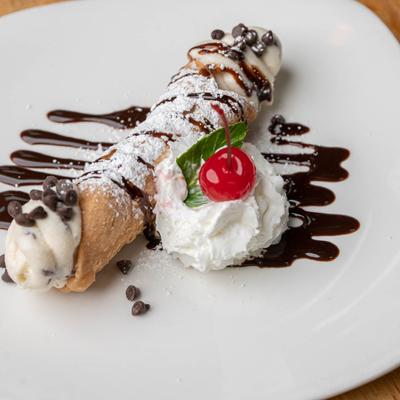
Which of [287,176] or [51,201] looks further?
[287,176]

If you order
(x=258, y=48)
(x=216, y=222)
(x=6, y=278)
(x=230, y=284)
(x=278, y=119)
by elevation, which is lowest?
(x=230, y=284)

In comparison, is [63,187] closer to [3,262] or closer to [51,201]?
[51,201]

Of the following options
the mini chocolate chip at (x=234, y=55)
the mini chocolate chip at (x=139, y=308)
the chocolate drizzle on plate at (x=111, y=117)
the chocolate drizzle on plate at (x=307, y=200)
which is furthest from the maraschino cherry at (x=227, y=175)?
the chocolate drizzle on plate at (x=111, y=117)

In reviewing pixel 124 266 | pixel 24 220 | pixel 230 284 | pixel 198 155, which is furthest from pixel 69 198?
pixel 230 284

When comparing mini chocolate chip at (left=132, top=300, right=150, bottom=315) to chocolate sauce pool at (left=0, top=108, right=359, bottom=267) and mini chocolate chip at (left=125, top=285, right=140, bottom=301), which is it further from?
chocolate sauce pool at (left=0, top=108, right=359, bottom=267)

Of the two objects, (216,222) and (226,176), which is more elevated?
(226,176)

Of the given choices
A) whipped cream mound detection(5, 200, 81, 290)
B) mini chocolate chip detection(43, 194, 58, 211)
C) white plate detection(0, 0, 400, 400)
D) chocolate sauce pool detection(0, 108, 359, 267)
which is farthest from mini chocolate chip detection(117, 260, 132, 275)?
mini chocolate chip detection(43, 194, 58, 211)

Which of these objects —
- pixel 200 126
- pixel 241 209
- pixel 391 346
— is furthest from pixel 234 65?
pixel 391 346
